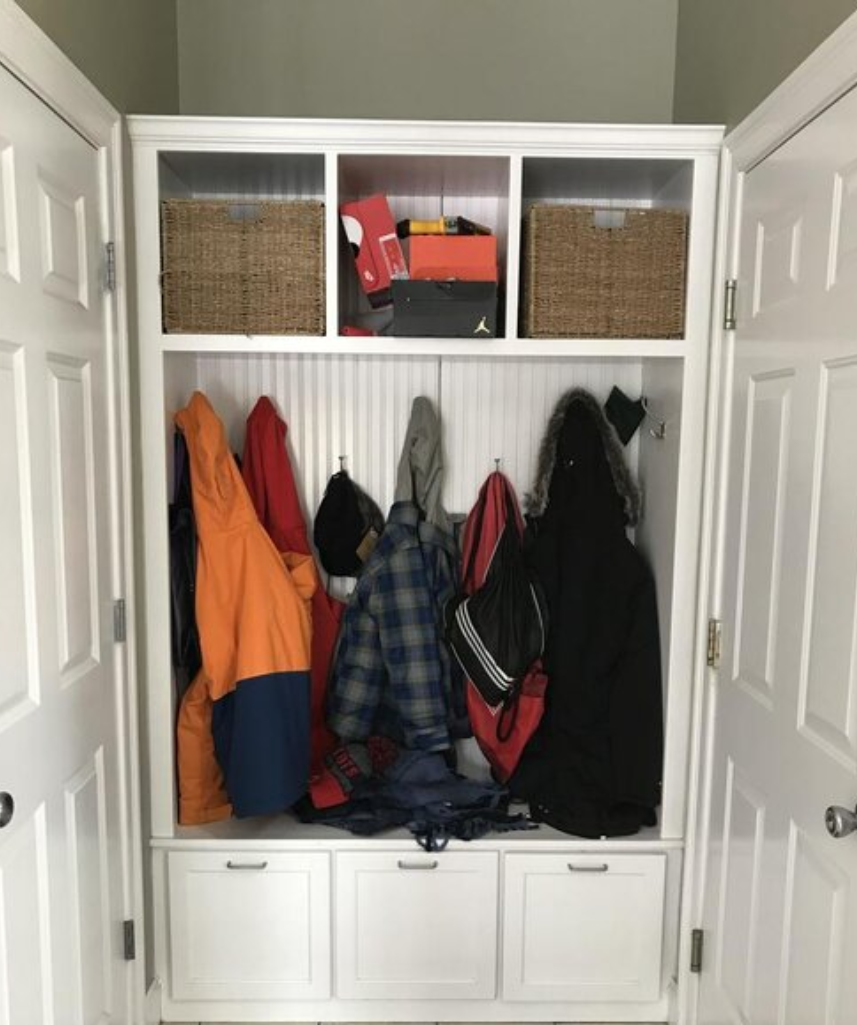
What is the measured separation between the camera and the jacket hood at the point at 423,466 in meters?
2.22

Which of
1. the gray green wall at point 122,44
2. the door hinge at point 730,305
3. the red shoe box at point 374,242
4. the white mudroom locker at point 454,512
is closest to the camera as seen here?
the white mudroom locker at point 454,512

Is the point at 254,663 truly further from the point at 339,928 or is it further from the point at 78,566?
the point at 339,928

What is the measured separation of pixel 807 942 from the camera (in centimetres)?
142

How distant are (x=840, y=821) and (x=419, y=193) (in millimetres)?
1799

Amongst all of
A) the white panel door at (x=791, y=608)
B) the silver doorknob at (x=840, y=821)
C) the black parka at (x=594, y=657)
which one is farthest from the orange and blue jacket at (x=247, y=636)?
the silver doorknob at (x=840, y=821)

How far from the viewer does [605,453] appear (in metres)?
2.15

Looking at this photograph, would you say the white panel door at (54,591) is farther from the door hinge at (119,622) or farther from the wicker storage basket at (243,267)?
the wicker storage basket at (243,267)

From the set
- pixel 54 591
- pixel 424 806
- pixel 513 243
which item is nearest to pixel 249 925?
pixel 424 806

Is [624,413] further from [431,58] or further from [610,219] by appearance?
[431,58]

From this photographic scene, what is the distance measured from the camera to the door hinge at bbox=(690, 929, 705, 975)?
6.42ft

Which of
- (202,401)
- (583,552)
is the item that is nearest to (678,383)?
(583,552)

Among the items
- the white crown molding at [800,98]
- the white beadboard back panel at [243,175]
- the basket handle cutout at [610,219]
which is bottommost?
the basket handle cutout at [610,219]

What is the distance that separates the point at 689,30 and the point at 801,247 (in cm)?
102

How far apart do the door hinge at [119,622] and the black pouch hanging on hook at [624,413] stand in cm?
137
